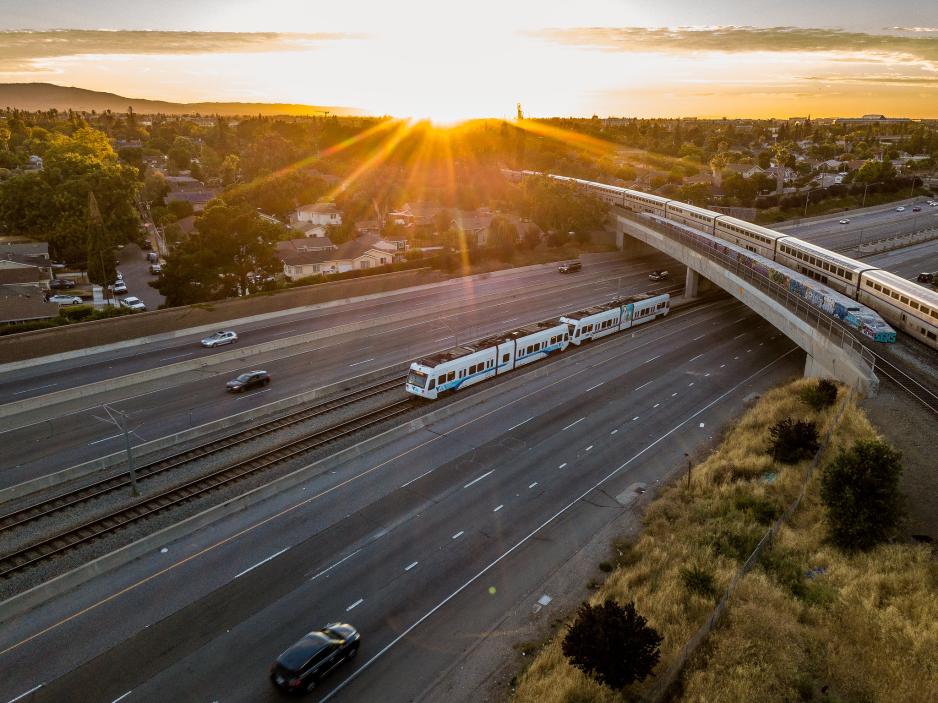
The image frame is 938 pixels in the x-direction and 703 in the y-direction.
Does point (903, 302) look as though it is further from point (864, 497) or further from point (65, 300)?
point (65, 300)

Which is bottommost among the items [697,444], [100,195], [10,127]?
[697,444]

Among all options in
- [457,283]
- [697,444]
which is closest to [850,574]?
[697,444]

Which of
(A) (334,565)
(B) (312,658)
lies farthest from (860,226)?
(B) (312,658)

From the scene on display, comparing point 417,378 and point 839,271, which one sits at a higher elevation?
point 839,271

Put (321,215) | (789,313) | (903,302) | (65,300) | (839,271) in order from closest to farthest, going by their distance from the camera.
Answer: (903,302)
(789,313)
(839,271)
(65,300)
(321,215)

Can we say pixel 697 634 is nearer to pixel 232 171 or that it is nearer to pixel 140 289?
pixel 140 289

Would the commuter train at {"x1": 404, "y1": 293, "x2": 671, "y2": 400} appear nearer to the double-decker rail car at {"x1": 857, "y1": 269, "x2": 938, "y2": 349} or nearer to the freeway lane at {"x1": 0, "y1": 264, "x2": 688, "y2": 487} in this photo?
the freeway lane at {"x1": 0, "y1": 264, "x2": 688, "y2": 487}
